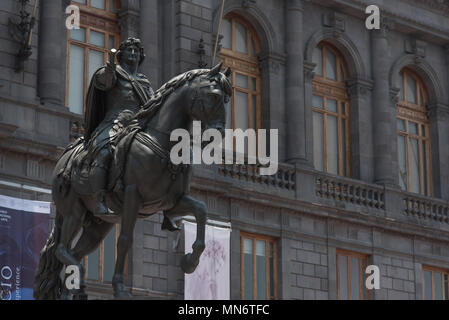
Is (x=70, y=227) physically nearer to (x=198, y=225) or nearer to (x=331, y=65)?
(x=198, y=225)

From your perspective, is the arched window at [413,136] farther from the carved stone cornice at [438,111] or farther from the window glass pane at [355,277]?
the window glass pane at [355,277]

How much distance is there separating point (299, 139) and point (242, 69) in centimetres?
284

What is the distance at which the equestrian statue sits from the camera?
50.1 feet

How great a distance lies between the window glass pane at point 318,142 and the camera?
3972 cm

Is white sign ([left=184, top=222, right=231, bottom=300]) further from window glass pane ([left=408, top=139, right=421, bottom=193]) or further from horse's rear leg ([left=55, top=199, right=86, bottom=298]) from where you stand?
horse's rear leg ([left=55, top=199, right=86, bottom=298])

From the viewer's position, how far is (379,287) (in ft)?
127

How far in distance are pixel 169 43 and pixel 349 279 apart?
378 inches

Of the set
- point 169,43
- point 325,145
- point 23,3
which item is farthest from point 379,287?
point 23,3

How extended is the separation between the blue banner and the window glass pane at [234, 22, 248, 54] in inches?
411

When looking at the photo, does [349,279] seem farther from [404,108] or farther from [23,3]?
[23,3]

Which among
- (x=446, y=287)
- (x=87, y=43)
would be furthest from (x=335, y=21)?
(x=87, y=43)

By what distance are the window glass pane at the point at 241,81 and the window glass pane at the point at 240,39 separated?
0.83m

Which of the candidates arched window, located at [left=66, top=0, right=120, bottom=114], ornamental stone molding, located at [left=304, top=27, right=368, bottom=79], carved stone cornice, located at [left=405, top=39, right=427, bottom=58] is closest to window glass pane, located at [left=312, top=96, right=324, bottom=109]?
ornamental stone molding, located at [left=304, top=27, right=368, bottom=79]

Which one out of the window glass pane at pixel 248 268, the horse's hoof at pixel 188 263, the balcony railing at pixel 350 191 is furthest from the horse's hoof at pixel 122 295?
the balcony railing at pixel 350 191
